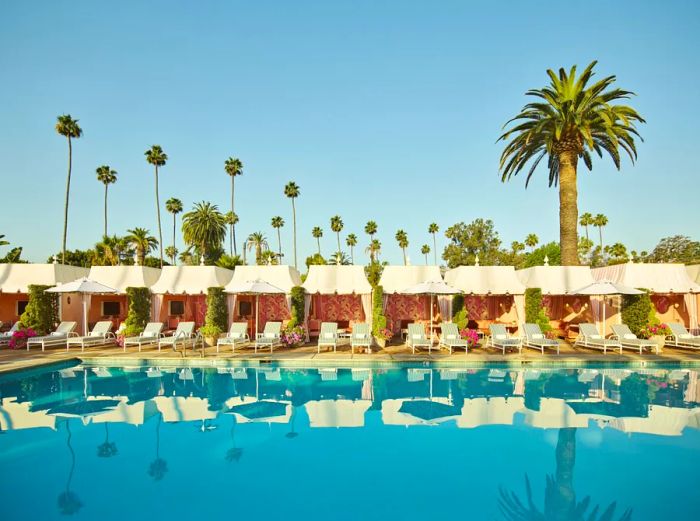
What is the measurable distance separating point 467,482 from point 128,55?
1768 centimetres

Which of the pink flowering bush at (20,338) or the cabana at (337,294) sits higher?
the cabana at (337,294)

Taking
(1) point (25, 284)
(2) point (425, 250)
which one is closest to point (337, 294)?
(1) point (25, 284)

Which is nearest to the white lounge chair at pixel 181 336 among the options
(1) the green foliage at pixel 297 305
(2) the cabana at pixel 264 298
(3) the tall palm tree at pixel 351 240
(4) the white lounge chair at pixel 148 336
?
(4) the white lounge chair at pixel 148 336

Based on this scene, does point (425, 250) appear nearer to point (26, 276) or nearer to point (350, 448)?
point (26, 276)

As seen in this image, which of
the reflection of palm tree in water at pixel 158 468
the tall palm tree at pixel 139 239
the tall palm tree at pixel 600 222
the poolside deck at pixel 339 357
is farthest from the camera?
the tall palm tree at pixel 600 222

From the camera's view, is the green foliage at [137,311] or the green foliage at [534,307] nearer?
the green foliage at [534,307]

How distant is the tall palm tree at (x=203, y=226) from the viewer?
47375 mm

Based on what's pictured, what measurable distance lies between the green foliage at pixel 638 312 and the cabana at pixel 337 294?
10049 millimetres

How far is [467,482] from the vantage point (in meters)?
5.88

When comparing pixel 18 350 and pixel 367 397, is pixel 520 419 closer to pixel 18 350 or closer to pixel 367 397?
pixel 367 397

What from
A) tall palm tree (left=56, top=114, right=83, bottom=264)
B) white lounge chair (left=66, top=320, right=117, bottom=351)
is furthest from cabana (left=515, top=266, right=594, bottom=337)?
tall palm tree (left=56, top=114, right=83, bottom=264)

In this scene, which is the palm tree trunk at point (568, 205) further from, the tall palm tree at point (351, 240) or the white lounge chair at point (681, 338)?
the tall palm tree at point (351, 240)

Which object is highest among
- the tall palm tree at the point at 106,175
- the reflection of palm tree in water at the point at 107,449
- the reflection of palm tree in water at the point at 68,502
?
the tall palm tree at the point at 106,175

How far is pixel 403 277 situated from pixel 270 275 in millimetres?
6006
